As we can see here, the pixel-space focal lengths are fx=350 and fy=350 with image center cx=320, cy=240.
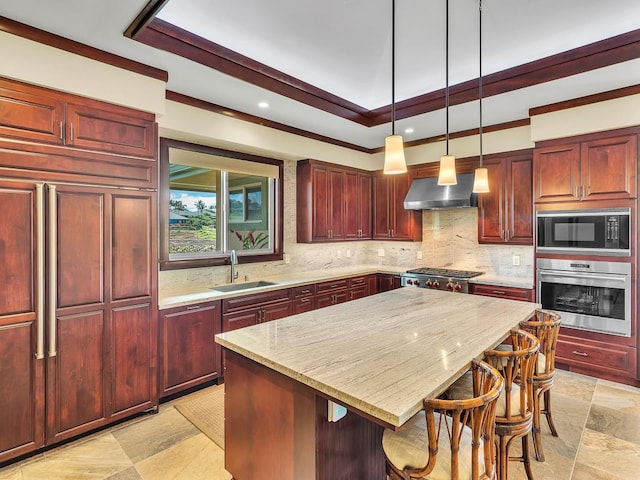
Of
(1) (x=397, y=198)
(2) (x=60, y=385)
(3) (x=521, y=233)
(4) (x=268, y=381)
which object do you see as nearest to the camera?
(4) (x=268, y=381)

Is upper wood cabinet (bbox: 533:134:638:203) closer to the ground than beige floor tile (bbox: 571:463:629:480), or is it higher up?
higher up

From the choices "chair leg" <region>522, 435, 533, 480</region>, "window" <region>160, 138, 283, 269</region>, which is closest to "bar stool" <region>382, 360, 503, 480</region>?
"chair leg" <region>522, 435, 533, 480</region>

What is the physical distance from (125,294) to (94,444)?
106 cm

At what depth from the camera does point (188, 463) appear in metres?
2.29

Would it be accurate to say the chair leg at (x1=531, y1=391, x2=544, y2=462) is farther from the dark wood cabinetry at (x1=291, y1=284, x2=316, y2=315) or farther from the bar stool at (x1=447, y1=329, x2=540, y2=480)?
the dark wood cabinetry at (x1=291, y1=284, x2=316, y2=315)

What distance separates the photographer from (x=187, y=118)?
3.32 m

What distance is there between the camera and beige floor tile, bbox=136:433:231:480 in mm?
2174

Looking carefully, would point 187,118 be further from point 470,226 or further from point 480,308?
point 470,226

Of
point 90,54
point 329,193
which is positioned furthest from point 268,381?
point 329,193

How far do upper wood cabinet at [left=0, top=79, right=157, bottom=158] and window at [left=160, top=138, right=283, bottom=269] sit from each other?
0.77m

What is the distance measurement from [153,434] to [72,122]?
2.32 meters

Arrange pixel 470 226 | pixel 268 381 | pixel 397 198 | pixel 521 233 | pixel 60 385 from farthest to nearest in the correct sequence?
pixel 397 198 < pixel 470 226 < pixel 521 233 < pixel 60 385 < pixel 268 381

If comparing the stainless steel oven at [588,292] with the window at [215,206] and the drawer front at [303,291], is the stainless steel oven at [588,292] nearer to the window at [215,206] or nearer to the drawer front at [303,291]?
the drawer front at [303,291]

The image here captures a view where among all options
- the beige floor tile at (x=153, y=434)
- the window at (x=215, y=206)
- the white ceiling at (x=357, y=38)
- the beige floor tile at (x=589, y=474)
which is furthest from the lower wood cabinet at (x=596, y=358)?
the beige floor tile at (x=153, y=434)
